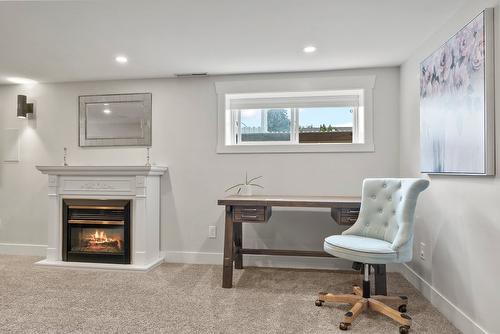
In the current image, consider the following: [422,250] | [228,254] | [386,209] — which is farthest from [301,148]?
[422,250]

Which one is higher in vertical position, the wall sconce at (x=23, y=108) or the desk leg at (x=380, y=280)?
the wall sconce at (x=23, y=108)

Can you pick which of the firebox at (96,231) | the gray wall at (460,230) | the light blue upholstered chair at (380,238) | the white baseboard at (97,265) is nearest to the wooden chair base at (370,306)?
the light blue upholstered chair at (380,238)

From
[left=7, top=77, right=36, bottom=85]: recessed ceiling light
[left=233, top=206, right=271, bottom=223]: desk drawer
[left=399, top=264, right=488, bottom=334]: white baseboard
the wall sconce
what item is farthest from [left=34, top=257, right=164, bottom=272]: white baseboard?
[left=399, top=264, right=488, bottom=334]: white baseboard

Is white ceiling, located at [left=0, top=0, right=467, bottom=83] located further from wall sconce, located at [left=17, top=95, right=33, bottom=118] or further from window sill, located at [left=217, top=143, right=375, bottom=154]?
window sill, located at [left=217, top=143, right=375, bottom=154]

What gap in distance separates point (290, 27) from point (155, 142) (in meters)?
2.03

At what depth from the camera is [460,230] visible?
202 centimetres

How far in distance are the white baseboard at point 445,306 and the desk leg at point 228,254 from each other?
1626 millimetres

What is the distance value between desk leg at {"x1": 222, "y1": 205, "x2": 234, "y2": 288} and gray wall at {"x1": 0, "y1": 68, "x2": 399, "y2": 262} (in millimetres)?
663

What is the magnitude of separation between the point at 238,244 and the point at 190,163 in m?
1.07

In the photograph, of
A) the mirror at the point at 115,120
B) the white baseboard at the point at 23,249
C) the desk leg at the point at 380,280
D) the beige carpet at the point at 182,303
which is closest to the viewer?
the beige carpet at the point at 182,303

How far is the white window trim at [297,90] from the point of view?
3.19 meters

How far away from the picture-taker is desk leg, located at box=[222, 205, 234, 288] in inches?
106

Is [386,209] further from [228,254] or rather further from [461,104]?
[228,254]

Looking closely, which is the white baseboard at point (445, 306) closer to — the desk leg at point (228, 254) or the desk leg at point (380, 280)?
the desk leg at point (380, 280)
